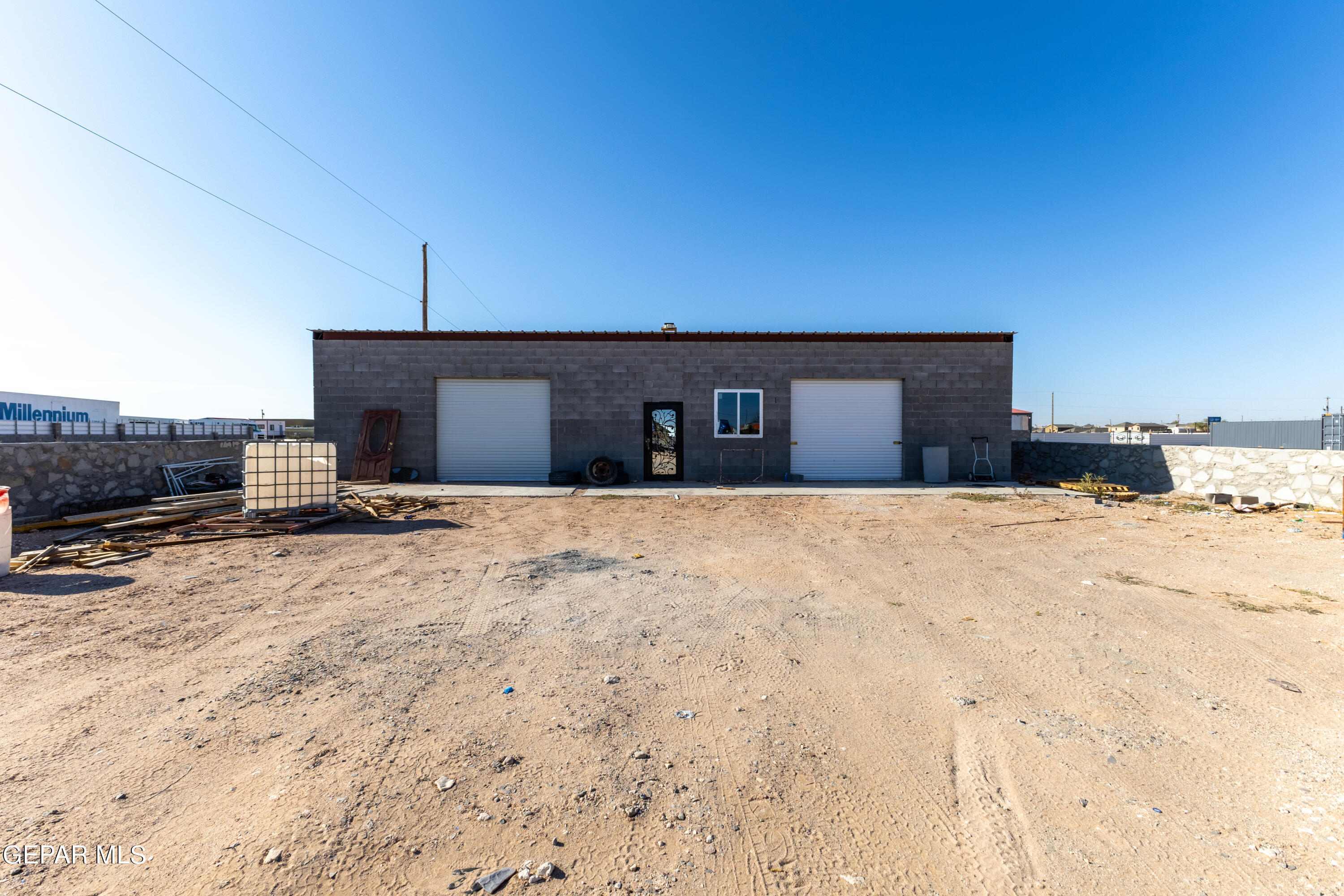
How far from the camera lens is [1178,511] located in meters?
10.2

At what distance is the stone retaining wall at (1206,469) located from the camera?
9.87 metres

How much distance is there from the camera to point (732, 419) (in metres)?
15.5

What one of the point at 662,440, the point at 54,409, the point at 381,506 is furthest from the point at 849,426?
the point at 54,409

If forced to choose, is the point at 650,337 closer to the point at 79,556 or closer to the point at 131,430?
the point at 79,556

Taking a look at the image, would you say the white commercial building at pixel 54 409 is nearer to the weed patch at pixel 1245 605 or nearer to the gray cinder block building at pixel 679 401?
the gray cinder block building at pixel 679 401

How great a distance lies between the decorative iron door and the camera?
1539 cm

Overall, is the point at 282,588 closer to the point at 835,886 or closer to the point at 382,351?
the point at 835,886

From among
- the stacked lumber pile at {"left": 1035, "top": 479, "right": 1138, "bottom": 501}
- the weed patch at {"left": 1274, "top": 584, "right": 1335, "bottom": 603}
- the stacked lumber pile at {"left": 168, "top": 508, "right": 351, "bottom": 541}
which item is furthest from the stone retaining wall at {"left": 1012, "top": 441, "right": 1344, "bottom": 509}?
the stacked lumber pile at {"left": 168, "top": 508, "right": 351, "bottom": 541}

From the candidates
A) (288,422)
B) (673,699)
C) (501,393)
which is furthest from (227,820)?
(288,422)

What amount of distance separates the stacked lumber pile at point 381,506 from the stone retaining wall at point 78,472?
3272mm

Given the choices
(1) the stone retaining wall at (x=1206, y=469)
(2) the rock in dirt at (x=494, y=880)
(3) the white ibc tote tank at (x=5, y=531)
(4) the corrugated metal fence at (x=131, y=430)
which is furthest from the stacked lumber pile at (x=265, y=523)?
(1) the stone retaining wall at (x=1206, y=469)

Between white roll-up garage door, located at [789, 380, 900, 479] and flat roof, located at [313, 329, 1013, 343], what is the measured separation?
49.6 inches

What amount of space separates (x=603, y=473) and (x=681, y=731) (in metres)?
12.2

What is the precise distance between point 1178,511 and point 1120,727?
10436 mm
